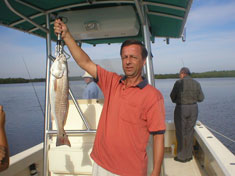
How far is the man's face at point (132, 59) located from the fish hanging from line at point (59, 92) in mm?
555

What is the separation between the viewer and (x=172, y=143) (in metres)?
5.29

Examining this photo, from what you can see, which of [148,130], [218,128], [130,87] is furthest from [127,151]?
[218,128]

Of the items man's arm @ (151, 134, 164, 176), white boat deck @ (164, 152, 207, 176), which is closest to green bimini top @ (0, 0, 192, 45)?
man's arm @ (151, 134, 164, 176)

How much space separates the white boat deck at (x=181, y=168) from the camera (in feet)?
13.8

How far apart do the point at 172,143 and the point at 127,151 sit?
12.7ft

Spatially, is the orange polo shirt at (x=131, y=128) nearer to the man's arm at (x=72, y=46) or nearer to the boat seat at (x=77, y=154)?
the man's arm at (x=72, y=46)

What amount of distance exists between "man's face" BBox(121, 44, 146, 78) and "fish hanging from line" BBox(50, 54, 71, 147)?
56 cm

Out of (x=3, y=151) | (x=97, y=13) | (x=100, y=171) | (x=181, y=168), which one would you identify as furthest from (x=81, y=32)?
(x=181, y=168)

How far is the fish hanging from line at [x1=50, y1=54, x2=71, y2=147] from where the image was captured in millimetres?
1859

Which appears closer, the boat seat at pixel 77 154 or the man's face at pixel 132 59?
the man's face at pixel 132 59

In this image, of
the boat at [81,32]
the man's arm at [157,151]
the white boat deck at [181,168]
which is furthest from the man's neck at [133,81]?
the white boat deck at [181,168]

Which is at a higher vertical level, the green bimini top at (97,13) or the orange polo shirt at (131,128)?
the green bimini top at (97,13)

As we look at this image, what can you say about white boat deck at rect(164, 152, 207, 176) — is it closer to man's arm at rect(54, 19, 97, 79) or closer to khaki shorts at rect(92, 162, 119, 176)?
khaki shorts at rect(92, 162, 119, 176)

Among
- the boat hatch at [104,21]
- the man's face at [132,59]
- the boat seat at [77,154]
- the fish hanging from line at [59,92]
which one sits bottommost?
the boat seat at [77,154]
